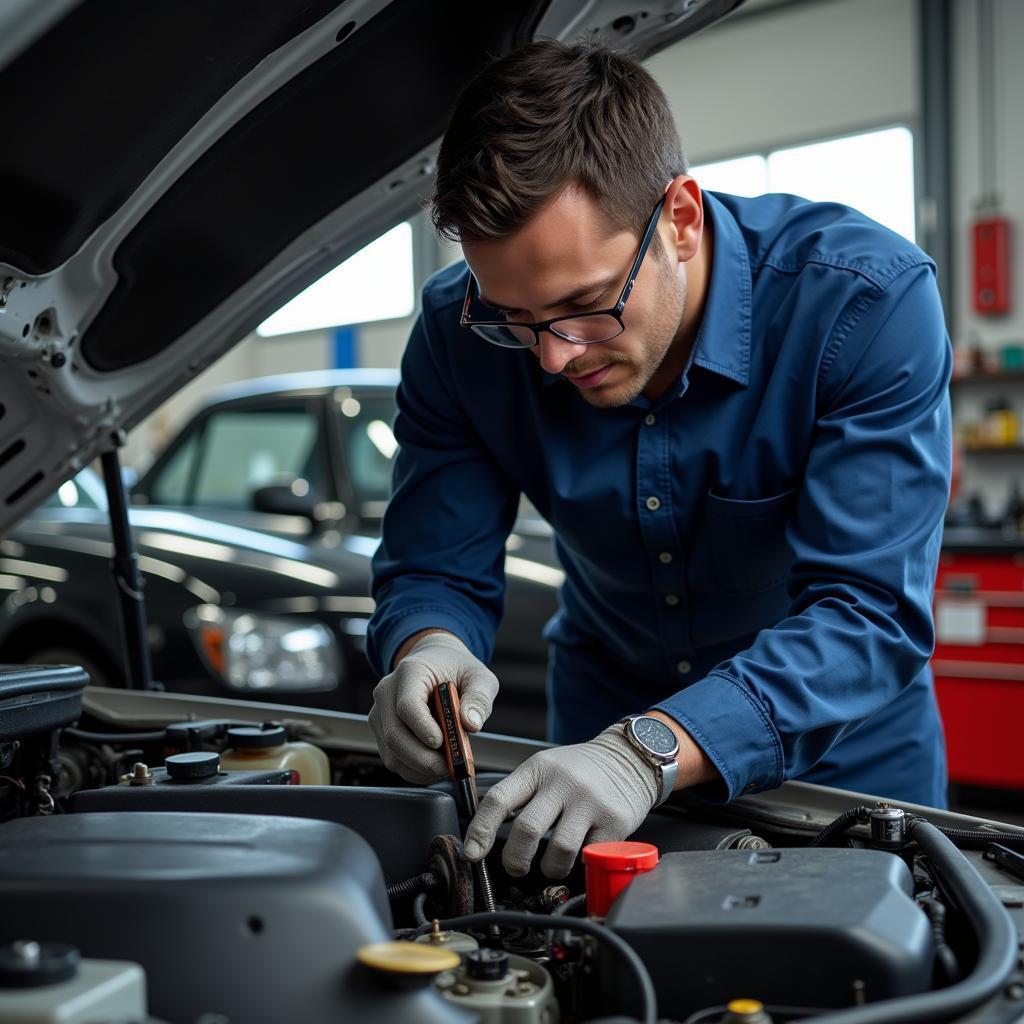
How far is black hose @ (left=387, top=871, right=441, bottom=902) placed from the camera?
0.98m

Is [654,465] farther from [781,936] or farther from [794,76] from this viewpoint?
[794,76]

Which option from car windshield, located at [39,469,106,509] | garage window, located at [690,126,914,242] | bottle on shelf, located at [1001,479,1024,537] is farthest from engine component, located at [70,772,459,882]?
garage window, located at [690,126,914,242]

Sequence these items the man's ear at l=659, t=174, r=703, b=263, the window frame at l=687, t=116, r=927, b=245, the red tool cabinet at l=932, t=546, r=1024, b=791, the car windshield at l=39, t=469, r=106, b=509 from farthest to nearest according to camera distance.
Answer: the window frame at l=687, t=116, r=927, b=245 → the red tool cabinet at l=932, t=546, r=1024, b=791 → the car windshield at l=39, t=469, r=106, b=509 → the man's ear at l=659, t=174, r=703, b=263

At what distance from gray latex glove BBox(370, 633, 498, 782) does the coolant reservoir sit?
0.27 ft

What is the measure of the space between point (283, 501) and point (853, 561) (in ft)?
6.88

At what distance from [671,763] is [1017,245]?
5.64m

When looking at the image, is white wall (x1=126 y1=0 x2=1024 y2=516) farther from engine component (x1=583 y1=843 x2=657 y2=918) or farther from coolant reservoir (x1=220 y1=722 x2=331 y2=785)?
engine component (x1=583 y1=843 x2=657 y2=918)

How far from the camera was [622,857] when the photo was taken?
86 centimetres

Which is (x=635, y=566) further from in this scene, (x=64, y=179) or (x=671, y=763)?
(x=64, y=179)

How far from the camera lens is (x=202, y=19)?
96 centimetres

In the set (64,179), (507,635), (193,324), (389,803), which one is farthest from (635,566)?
(507,635)

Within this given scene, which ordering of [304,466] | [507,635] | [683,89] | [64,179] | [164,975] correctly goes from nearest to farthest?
[164,975], [64,179], [507,635], [304,466], [683,89]

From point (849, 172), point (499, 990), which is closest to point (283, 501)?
point (499, 990)

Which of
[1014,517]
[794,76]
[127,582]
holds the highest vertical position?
[794,76]
